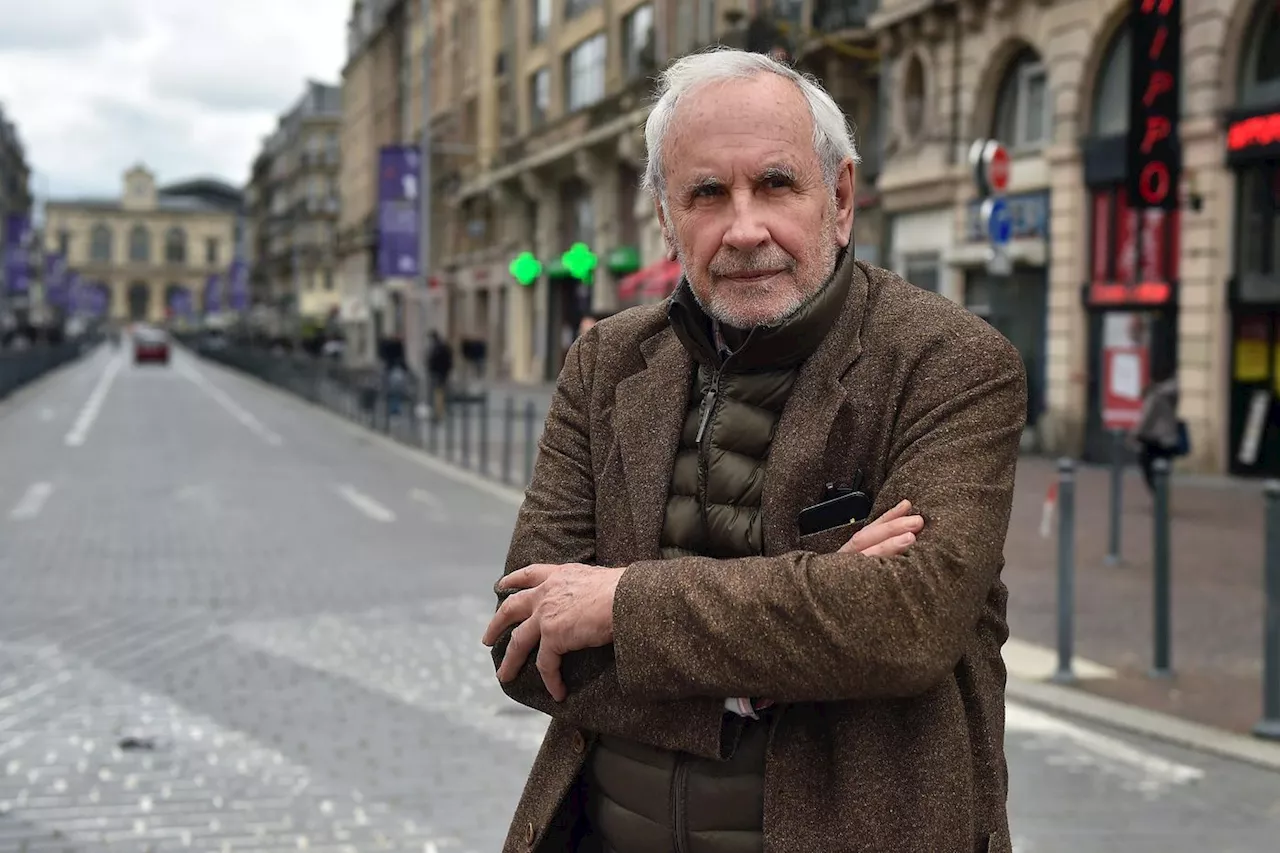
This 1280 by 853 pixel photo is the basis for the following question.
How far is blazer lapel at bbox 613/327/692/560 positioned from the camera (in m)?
2.17

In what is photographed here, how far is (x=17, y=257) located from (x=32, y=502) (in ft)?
173

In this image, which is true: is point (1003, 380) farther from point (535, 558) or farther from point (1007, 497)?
point (535, 558)

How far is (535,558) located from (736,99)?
0.67m

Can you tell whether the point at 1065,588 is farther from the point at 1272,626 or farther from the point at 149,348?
the point at 149,348

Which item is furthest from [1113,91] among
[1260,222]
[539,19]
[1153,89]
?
[539,19]

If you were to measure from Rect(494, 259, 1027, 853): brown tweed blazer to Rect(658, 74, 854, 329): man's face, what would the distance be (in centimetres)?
8

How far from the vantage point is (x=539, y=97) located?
51344 millimetres

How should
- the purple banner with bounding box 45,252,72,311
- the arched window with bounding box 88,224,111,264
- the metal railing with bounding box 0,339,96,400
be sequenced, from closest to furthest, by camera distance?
the metal railing with bounding box 0,339,96,400, the purple banner with bounding box 45,252,72,311, the arched window with bounding box 88,224,111,264

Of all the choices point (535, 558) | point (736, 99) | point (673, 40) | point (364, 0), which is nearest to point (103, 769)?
point (535, 558)

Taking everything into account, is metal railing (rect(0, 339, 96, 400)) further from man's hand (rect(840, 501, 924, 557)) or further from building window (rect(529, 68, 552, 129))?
man's hand (rect(840, 501, 924, 557))

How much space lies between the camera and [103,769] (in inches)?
246

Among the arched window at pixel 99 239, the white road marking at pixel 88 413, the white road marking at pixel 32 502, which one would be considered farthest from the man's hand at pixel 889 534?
the arched window at pixel 99 239

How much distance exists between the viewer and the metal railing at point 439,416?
66.9ft

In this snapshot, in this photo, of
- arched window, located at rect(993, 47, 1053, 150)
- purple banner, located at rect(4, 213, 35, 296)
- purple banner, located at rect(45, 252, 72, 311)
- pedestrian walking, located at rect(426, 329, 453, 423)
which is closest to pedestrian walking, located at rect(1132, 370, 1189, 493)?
arched window, located at rect(993, 47, 1053, 150)
